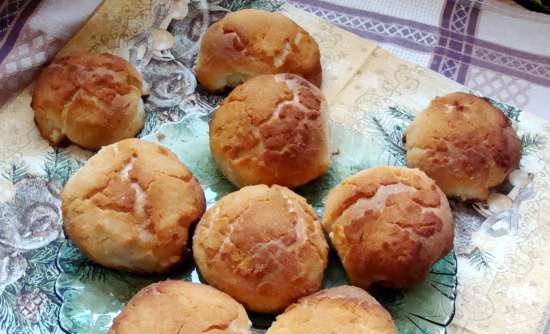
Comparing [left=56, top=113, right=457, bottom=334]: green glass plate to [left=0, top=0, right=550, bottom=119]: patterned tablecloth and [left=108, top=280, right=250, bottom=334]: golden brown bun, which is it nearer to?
[left=108, top=280, right=250, bottom=334]: golden brown bun

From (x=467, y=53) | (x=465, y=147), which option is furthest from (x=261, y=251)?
(x=467, y=53)

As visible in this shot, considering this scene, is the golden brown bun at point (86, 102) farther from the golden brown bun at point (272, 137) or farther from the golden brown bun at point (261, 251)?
the golden brown bun at point (261, 251)

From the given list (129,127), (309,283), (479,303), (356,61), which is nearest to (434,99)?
(356,61)

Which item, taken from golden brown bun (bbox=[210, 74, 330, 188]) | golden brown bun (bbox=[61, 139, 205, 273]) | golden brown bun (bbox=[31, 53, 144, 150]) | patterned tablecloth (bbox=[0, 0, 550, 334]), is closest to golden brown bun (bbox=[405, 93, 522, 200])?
patterned tablecloth (bbox=[0, 0, 550, 334])

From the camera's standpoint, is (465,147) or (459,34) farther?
(459,34)

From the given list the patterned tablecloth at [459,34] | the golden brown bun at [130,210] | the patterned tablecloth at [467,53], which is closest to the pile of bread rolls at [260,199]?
the golden brown bun at [130,210]

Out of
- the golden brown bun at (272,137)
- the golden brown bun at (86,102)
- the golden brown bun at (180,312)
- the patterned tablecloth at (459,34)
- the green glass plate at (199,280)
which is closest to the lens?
the golden brown bun at (180,312)

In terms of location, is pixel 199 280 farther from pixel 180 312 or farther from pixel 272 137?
pixel 272 137

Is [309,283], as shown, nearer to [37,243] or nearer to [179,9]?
[37,243]
